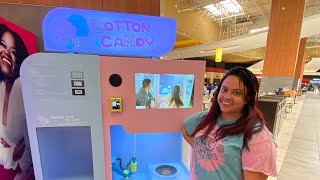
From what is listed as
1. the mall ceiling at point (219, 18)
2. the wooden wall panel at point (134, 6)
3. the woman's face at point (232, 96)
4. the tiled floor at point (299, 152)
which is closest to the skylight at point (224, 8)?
the mall ceiling at point (219, 18)

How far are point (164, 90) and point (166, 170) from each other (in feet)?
2.55

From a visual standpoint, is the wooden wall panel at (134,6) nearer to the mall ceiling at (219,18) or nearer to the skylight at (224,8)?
the mall ceiling at (219,18)

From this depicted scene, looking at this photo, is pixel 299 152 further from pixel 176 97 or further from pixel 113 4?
pixel 113 4

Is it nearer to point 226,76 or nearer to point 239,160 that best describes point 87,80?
point 226,76

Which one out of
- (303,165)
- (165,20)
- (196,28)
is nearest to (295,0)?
(196,28)

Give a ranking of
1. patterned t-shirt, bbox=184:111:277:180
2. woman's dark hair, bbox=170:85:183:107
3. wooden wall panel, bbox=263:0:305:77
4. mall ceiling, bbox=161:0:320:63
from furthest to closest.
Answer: mall ceiling, bbox=161:0:320:63, wooden wall panel, bbox=263:0:305:77, woman's dark hair, bbox=170:85:183:107, patterned t-shirt, bbox=184:111:277:180

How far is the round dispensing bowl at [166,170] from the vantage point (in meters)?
1.52

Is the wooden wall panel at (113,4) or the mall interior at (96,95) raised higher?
the wooden wall panel at (113,4)

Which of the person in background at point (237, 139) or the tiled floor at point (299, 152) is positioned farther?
the tiled floor at point (299, 152)

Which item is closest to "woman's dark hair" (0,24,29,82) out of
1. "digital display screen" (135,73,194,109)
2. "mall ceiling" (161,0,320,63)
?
"digital display screen" (135,73,194,109)

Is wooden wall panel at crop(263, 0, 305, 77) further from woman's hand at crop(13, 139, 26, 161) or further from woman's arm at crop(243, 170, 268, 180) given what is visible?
woman's hand at crop(13, 139, 26, 161)

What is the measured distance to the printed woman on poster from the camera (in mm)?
1230

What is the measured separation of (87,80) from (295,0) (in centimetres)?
816

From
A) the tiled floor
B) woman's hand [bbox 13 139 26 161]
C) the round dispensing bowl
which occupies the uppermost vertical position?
woman's hand [bbox 13 139 26 161]
